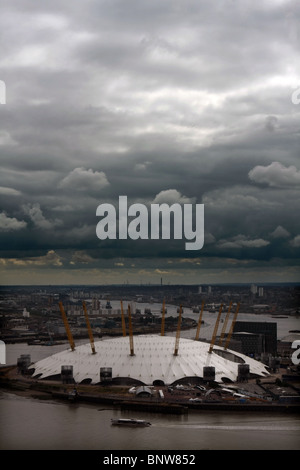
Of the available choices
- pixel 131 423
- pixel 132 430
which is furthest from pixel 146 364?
pixel 132 430

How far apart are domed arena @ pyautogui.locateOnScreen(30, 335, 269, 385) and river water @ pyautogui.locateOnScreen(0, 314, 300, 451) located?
2.17 metres

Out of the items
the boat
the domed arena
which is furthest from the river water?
the domed arena

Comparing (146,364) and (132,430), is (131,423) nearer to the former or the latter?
(132,430)

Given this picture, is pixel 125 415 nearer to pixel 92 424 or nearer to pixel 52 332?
pixel 92 424

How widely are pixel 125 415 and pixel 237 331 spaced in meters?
19.4

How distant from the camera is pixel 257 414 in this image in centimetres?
1673

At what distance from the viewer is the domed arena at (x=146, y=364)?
19453 millimetres

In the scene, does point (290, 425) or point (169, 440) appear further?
point (290, 425)

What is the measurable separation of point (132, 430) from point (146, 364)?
523 cm

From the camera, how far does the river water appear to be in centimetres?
1340

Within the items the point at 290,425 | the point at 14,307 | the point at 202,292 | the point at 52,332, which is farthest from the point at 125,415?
the point at 202,292

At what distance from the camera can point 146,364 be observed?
20.0 m

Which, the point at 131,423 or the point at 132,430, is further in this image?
the point at 131,423

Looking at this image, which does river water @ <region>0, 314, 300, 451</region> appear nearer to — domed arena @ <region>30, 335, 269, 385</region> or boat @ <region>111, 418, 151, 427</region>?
boat @ <region>111, 418, 151, 427</region>
